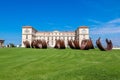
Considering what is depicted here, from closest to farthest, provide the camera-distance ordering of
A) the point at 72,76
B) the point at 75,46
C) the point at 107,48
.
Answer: the point at 72,76
the point at 107,48
the point at 75,46

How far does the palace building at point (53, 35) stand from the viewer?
120m

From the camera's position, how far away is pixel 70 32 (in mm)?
130250

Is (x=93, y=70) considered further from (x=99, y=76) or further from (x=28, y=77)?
(x=28, y=77)

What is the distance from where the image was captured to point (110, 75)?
27.5 feet

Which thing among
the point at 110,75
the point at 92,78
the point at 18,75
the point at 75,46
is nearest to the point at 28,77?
the point at 18,75

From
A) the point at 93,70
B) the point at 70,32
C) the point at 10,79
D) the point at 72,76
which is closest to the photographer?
the point at 10,79

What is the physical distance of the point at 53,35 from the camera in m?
130

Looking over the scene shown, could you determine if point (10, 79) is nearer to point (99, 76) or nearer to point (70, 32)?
point (99, 76)

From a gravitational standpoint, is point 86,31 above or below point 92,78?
above

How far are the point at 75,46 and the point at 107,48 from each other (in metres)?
6.46

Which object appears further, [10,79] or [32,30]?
[32,30]

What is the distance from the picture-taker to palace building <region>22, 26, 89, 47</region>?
120m

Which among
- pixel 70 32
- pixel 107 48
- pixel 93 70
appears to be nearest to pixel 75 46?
pixel 107 48

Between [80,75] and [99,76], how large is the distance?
2.39 ft
